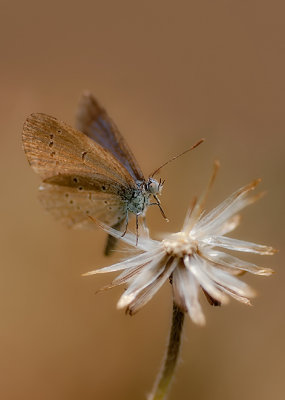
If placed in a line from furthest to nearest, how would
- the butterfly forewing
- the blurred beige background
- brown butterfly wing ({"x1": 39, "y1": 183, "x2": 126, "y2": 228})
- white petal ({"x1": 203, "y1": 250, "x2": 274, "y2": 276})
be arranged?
the blurred beige background, brown butterfly wing ({"x1": 39, "y1": 183, "x2": 126, "y2": 228}), the butterfly forewing, white petal ({"x1": 203, "y1": 250, "x2": 274, "y2": 276})

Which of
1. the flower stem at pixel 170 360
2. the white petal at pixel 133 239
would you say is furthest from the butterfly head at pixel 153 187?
the flower stem at pixel 170 360

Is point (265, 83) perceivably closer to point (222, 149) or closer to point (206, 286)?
point (222, 149)

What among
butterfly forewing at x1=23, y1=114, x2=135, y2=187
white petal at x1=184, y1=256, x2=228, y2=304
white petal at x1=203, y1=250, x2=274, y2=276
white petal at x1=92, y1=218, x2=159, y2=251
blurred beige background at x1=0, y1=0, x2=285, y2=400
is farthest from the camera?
blurred beige background at x1=0, y1=0, x2=285, y2=400

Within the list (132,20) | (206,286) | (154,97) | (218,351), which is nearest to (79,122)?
(206,286)

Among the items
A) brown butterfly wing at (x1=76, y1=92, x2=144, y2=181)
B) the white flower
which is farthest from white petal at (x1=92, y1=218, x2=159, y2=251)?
brown butterfly wing at (x1=76, y1=92, x2=144, y2=181)

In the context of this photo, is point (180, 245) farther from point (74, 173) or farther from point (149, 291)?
point (74, 173)

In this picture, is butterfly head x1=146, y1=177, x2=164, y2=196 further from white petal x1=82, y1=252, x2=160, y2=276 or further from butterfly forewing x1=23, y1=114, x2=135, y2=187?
white petal x1=82, y1=252, x2=160, y2=276
